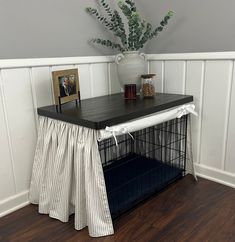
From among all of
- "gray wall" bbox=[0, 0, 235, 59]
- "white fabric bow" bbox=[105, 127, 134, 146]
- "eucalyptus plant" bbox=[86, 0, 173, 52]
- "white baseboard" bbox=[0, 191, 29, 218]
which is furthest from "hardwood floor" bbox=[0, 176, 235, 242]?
"eucalyptus plant" bbox=[86, 0, 173, 52]

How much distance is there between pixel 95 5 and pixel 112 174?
3.83 ft

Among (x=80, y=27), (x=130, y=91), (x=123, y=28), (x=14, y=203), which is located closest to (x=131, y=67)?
(x=130, y=91)

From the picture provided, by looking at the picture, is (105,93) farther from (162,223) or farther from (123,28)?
(162,223)

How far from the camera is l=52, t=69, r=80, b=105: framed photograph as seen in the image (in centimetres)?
140

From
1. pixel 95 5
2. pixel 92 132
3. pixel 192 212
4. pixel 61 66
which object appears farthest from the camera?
pixel 95 5

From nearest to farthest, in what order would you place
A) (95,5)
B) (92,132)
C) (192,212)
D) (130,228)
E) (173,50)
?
(92,132), (130,228), (192,212), (95,5), (173,50)

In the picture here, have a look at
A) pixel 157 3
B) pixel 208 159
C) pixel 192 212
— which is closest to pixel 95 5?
pixel 157 3

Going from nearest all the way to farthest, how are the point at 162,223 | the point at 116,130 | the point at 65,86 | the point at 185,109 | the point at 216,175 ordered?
the point at 116,130, the point at 162,223, the point at 65,86, the point at 185,109, the point at 216,175

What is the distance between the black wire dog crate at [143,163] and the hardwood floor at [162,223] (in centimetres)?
8

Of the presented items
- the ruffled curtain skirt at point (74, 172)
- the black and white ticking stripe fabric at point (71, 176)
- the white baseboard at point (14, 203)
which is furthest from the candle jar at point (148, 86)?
the white baseboard at point (14, 203)

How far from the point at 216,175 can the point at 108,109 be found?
0.95 m

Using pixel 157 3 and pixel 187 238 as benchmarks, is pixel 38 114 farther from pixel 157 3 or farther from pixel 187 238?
pixel 157 3

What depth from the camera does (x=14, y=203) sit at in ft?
4.99

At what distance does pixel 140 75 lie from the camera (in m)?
1.75
